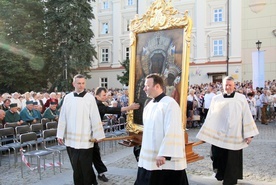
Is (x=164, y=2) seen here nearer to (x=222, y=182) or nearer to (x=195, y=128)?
(x=222, y=182)

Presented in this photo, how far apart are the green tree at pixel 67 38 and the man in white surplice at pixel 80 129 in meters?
22.1

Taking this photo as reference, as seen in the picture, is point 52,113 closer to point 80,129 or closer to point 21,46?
point 80,129

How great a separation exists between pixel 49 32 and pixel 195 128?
1856cm

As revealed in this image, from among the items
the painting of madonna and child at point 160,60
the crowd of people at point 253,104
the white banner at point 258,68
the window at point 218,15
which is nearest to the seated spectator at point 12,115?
the painting of madonna and child at point 160,60

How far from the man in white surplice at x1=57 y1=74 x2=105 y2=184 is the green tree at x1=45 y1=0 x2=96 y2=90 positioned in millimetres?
22144

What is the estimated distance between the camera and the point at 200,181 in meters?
6.12

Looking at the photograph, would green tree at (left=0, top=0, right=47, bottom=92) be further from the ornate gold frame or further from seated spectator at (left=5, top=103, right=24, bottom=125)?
the ornate gold frame

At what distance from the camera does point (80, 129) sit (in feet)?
18.0

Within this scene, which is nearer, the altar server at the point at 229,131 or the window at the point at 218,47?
the altar server at the point at 229,131

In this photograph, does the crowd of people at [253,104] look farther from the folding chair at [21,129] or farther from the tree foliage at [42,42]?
the tree foliage at [42,42]

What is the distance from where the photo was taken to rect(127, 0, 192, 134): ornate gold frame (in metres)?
5.66

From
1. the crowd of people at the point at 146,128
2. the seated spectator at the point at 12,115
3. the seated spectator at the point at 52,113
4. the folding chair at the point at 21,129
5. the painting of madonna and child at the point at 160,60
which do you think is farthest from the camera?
the seated spectator at the point at 52,113

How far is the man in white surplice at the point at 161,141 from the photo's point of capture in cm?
393

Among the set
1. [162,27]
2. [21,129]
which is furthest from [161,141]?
[21,129]
